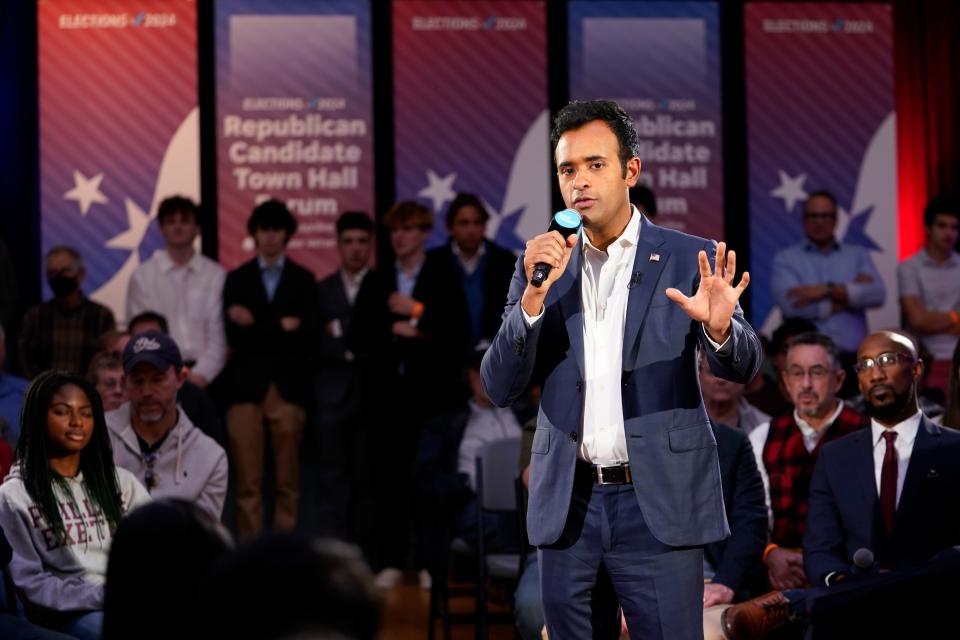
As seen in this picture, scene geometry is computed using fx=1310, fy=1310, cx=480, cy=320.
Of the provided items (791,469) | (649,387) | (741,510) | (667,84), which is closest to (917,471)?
(741,510)

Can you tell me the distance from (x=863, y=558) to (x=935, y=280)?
11.7ft

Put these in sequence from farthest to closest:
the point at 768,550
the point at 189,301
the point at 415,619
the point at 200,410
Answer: the point at 189,301 → the point at 415,619 → the point at 200,410 → the point at 768,550

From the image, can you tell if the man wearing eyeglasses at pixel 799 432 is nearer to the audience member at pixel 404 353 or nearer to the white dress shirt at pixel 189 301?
the audience member at pixel 404 353

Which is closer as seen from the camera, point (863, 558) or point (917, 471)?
point (863, 558)

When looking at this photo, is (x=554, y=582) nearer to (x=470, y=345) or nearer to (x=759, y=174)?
(x=470, y=345)

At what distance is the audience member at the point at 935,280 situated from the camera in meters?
6.82

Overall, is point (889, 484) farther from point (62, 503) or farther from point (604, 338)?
point (62, 503)

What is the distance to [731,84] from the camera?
306 inches

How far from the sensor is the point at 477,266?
650 centimetres

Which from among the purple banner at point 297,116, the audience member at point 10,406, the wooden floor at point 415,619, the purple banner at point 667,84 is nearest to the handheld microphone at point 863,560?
the wooden floor at point 415,619

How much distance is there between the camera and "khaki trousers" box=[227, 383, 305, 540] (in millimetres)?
6414

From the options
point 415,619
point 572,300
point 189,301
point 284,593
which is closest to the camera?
point 284,593

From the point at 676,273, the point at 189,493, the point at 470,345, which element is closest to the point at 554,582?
the point at 676,273

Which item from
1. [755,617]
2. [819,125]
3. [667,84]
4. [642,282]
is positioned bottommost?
[755,617]
